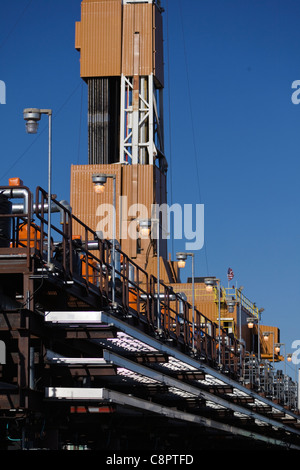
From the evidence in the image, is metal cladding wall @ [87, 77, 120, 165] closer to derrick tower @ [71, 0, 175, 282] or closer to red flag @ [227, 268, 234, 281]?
derrick tower @ [71, 0, 175, 282]

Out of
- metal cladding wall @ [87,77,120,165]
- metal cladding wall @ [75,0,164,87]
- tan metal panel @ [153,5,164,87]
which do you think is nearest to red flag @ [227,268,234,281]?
metal cladding wall @ [87,77,120,165]

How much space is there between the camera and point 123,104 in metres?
92.5

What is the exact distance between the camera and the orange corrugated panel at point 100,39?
307 feet

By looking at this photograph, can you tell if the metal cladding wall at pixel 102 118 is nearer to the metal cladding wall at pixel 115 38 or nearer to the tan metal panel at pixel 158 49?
the metal cladding wall at pixel 115 38

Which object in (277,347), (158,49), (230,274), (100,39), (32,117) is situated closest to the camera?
(32,117)

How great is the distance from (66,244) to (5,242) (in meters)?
2.38

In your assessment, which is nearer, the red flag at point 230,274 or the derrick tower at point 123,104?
the derrick tower at point 123,104

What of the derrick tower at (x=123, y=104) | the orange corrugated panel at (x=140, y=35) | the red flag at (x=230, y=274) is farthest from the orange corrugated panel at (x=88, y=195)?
the red flag at (x=230, y=274)

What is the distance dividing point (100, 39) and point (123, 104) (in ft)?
20.9

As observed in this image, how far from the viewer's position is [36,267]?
2812 cm

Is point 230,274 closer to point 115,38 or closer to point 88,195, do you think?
point 88,195

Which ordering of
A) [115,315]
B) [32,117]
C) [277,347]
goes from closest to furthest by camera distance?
[32,117] → [115,315] → [277,347]

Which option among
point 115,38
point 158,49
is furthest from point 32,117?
point 158,49

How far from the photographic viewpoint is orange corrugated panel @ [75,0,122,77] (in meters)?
93.6
